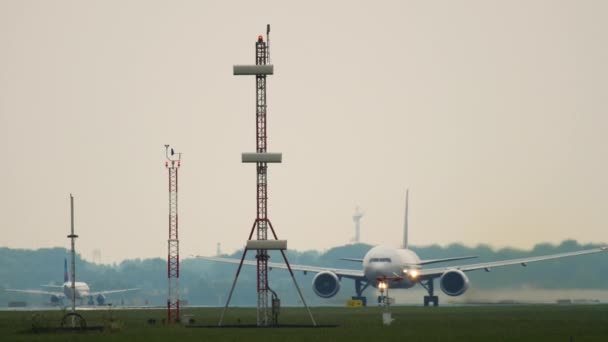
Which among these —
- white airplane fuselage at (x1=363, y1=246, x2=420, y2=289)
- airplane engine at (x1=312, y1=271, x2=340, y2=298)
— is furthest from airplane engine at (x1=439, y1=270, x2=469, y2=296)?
airplane engine at (x1=312, y1=271, x2=340, y2=298)

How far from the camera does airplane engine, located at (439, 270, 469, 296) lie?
4749 inches

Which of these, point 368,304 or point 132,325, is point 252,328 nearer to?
point 132,325

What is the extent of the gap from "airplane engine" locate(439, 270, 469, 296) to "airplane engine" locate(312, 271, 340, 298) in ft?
36.4

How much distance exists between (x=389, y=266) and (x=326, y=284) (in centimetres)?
849

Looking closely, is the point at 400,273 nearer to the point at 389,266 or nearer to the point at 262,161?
the point at 389,266

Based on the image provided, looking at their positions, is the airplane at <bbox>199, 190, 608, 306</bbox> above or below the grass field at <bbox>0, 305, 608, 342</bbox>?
above

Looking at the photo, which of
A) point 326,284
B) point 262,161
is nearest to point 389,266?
point 326,284

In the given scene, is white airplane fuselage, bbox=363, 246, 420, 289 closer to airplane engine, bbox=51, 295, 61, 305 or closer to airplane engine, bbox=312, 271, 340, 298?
airplane engine, bbox=312, 271, 340, 298

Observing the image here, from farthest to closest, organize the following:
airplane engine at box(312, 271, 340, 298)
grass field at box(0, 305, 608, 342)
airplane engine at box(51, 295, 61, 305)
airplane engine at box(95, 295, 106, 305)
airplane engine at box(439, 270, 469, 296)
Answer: airplane engine at box(95, 295, 106, 305) → airplane engine at box(51, 295, 61, 305) → airplane engine at box(312, 271, 340, 298) → airplane engine at box(439, 270, 469, 296) → grass field at box(0, 305, 608, 342)

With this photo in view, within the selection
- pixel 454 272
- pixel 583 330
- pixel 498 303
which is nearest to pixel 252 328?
pixel 583 330

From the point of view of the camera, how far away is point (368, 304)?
141625 mm

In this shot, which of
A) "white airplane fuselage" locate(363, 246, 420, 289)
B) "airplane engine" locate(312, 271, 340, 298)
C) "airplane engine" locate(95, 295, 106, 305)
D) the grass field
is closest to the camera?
the grass field

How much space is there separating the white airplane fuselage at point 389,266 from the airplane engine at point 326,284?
364 centimetres

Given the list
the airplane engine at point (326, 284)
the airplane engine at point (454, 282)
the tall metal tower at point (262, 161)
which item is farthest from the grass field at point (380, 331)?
the airplane engine at point (326, 284)
